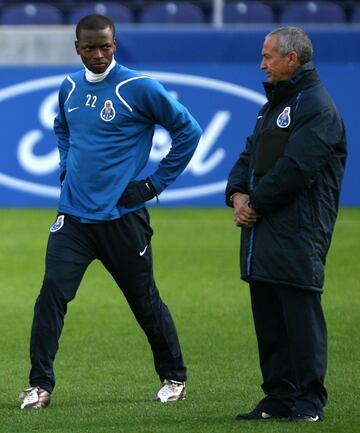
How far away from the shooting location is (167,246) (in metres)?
14.1

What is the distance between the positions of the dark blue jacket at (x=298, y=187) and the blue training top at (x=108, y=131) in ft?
2.90

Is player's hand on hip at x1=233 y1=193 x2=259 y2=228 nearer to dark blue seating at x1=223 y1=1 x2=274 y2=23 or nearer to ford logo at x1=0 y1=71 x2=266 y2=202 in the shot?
ford logo at x1=0 y1=71 x2=266 y2=202

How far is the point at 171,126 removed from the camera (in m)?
7.02

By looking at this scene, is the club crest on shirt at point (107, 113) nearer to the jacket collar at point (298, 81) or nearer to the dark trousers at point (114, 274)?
the dark trousers at point (114, 274)

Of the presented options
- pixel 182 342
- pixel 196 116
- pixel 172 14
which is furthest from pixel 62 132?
pixel 172 14

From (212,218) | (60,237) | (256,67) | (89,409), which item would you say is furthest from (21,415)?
(256,67)

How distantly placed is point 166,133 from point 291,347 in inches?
405

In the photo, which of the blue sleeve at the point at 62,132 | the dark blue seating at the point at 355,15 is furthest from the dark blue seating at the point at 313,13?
the blue sleeve at the point at 62,132

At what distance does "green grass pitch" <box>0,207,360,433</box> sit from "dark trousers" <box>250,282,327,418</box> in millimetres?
172

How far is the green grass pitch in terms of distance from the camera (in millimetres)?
6543

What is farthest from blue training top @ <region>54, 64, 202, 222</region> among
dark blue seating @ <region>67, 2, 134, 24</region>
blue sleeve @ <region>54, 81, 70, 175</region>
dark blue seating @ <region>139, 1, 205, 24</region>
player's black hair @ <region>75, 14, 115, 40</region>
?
dark blue seating @ <region>139, 1, 205, 24</region>

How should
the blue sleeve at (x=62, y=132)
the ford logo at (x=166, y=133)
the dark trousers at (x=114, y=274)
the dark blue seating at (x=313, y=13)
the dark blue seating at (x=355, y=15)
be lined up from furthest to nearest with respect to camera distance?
1. the dark blue seating at (x=355, y=15)
2. the dark blue seating at (x=313, y=13)
3. the ford logo at (x=166, y=133)
4. the blue sleeve at (x=62, y=132)
5. the dark trousers at (x=114, y=274)

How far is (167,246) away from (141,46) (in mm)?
4299

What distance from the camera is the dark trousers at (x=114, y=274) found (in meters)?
6.81
